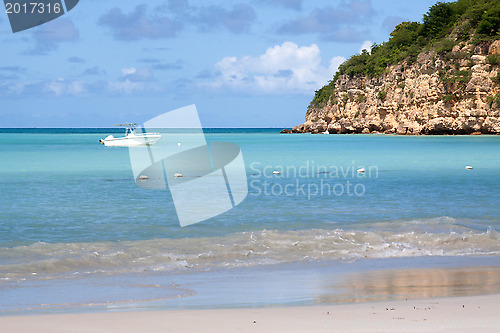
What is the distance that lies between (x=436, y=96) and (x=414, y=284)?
250ft

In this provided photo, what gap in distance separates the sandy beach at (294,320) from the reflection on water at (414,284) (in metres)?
0.58

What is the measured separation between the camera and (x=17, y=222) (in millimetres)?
13445

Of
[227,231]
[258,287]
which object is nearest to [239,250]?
[227,231]

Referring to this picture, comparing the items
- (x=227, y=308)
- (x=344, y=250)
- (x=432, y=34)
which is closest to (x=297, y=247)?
(x=344, y=250)

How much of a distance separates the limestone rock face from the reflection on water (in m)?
69.7

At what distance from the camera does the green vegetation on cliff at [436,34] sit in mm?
77125

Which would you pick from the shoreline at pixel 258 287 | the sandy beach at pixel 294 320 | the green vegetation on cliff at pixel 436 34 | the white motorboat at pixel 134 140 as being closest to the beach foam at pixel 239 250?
the shoreline at pixel 258 287

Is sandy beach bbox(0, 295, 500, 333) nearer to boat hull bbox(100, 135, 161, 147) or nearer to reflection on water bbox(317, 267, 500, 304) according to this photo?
reflection on water bbox(317, 267, 500, 304)

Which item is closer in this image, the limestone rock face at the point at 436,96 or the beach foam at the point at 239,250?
the beach foam at the point at 239,250

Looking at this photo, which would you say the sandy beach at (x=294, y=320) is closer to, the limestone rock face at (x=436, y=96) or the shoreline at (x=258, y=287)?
the shoreline at (x=258, y=287)

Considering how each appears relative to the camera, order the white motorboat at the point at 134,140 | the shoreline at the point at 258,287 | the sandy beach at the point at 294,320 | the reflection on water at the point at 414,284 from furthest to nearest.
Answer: the white motorboat at the point at 134,140 → the reflection on water at the point at 414,284 → the shoreline at the point at 258,287 → the sandy beach at the point at 294,320

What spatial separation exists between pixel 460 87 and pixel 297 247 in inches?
2828

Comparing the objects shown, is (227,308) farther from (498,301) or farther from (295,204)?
(295,204)

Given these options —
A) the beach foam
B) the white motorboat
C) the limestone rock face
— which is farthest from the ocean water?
the limestone rock face
